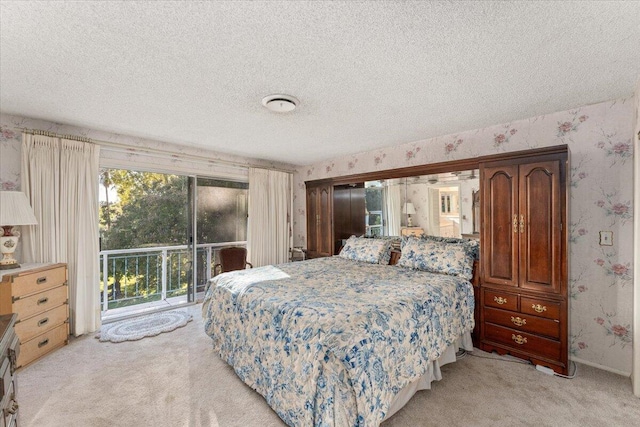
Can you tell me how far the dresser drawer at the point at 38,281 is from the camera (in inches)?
96.6

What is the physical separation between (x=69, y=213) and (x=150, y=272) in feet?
5.53

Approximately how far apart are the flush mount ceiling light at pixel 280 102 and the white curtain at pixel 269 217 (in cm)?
239

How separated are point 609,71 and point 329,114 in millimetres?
2049

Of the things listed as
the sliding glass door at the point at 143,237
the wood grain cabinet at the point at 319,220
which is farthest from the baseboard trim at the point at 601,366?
the sliding glass door at the point at 143,237

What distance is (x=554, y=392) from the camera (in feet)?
7.00

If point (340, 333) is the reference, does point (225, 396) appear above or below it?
below

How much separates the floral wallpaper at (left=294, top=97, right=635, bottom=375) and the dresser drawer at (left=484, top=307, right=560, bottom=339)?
1.44 feet

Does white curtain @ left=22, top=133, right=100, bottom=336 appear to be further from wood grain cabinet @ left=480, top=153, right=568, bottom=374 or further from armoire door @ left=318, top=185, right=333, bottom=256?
wood grain cabinet @ left=480, top=153, right=568, bottom=374

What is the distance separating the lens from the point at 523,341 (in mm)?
2541

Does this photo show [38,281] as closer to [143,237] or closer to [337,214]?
[143,237]

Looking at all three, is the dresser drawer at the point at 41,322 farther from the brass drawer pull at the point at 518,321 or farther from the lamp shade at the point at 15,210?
the brass drawer pull at the point at 518,321

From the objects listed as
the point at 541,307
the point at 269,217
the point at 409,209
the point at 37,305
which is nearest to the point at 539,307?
the point at 541,307

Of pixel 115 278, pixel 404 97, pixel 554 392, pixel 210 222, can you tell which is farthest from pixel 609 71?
pixel 115 278

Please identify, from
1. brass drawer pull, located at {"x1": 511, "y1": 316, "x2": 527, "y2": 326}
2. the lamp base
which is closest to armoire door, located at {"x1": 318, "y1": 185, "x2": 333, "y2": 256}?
brass drawer pull, located at {"x1": 511, "y1": 316, "x2": 527, "y2": 326}
